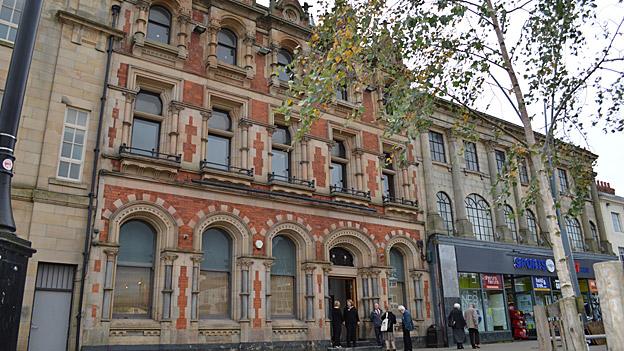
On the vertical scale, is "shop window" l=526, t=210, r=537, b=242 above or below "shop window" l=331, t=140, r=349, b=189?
below

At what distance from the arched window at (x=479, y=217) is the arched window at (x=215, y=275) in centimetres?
1330

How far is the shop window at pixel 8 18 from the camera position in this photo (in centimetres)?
1348

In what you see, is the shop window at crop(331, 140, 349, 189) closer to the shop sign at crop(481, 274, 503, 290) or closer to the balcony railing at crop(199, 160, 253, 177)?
the balcony railing at crop(199, 160, 253, 177)

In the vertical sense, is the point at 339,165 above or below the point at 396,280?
above

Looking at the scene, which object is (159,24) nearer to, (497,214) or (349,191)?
(349,191)

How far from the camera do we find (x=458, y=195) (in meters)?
23.5

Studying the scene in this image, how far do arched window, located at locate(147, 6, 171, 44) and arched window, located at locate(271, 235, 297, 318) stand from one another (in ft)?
26.4

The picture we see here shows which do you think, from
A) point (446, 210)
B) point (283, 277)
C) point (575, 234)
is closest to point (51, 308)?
point (283, 277)

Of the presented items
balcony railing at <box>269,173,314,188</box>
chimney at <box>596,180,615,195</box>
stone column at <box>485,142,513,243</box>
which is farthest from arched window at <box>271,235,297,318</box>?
chimney at <box>596,180,615,195</box>

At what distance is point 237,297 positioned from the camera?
15391 mm

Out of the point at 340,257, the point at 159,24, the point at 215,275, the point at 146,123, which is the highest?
the point at 159,24

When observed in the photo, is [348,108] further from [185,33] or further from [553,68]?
[553,68]

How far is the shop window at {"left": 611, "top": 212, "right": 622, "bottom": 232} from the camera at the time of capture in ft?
108

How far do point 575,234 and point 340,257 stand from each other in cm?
1946
